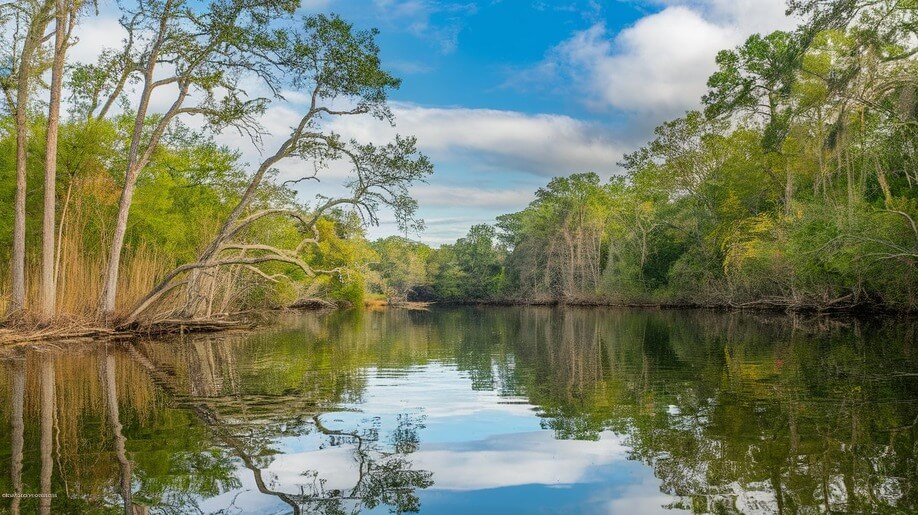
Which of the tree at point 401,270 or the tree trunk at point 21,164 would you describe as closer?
the tree trunk at point 21,164

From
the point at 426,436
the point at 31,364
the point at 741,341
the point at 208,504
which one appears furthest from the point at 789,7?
the point at 31,364

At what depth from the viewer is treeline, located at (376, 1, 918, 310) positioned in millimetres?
16047

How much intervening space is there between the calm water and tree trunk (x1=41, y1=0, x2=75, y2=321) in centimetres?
292

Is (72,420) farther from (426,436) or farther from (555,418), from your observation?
(555,418)

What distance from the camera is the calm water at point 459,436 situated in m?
4.85

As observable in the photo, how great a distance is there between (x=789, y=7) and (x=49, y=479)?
1622 cm

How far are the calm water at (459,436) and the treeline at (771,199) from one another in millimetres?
7456

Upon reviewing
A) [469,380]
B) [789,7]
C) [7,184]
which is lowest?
[469,380]

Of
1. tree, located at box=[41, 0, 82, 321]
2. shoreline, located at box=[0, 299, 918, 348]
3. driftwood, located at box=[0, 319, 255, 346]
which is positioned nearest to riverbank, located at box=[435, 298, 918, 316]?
shoreline, located at box=[0, 299, 918, 348]

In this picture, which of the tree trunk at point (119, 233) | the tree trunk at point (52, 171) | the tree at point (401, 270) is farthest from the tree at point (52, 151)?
the tree at point (401, 270)

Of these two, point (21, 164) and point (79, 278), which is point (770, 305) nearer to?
point (79, 278)

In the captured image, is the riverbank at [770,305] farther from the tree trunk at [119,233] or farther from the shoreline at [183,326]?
the tree trunk at [119,233]

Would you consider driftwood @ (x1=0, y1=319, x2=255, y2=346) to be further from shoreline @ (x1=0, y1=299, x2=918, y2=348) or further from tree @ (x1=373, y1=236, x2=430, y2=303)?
tree @ (x1=373, y1=236, x2=430, y2=303)

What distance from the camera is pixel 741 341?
725 inches
